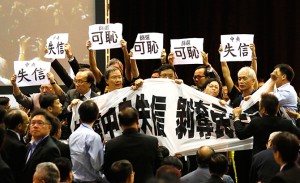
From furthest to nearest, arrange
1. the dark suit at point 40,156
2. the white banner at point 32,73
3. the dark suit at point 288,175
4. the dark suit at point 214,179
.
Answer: the white banner at point 32,73
the dark suit at point 40,156
the dark suit at point 214,179
the dark suit at point 288,175

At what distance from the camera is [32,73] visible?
24.2ft

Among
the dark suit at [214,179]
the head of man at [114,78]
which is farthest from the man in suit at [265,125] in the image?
the head of man at [114,78]

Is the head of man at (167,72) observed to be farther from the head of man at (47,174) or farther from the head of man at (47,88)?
the head of man at (47,174)

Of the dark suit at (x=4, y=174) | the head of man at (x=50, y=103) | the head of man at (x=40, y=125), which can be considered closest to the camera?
the dark suit at (x=4, y=174)

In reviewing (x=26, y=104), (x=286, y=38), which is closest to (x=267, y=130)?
(x=26, y=104)

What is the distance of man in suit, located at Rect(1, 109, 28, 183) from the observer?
5531 millimetres

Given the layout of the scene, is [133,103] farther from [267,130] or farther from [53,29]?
[53,29]

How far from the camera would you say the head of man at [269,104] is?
20.0 feet

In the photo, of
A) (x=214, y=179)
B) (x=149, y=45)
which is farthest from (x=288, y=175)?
(x=149, y=45)

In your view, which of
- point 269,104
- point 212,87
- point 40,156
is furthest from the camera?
point 212,87

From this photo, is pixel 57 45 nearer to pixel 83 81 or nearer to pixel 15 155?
pixel 83 81

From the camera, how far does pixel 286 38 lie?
11.0 meters

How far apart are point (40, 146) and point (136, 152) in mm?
720

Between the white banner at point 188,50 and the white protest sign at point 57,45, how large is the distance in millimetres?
1154
